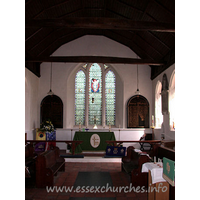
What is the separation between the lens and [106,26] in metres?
5.72

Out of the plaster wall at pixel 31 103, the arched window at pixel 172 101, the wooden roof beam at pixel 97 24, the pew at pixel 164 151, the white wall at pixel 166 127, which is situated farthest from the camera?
the plaster wall at pixel 31 103

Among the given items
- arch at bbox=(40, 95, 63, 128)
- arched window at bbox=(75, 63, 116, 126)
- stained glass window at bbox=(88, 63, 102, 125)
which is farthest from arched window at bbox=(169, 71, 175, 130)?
arch at bbox=(40, 95, 63, 128)

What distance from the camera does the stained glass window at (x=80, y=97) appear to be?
10.9 meters

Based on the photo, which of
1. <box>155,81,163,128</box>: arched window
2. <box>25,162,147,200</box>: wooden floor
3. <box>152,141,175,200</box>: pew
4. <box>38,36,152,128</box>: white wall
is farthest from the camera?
<box>38,36,152,128</box>: white wall

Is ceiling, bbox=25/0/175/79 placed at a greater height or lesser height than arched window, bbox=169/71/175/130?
greater

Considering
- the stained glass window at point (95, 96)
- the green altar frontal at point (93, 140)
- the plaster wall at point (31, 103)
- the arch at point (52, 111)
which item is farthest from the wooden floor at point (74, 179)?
the stained glass window at point (95, 96)

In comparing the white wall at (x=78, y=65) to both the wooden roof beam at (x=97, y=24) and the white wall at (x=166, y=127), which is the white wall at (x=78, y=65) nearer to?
the white wall at (x=166, y=127)

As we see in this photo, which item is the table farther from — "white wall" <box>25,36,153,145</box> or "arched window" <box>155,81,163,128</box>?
"white wall" <box>25,36,153,145</box>

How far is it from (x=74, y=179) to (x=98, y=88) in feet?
20.9

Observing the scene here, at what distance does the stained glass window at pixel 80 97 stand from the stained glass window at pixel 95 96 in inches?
14.7

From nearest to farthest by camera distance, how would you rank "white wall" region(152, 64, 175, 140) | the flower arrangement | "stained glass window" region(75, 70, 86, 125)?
"white wall" region(152, 64, 175, 140) < the flower arrangement < "stained glass window" region(75, 70, 86, 125)

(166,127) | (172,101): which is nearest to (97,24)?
(172,101)

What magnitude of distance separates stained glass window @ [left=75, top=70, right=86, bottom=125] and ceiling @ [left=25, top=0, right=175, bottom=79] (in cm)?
199

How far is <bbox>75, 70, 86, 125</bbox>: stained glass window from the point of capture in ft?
35.8
